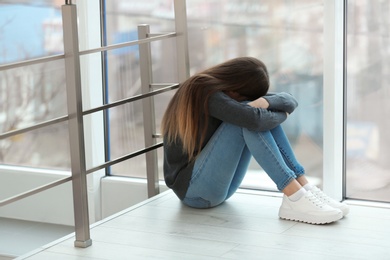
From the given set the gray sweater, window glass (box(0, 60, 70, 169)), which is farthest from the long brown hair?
window glass (box(0, 60, 70, 169))

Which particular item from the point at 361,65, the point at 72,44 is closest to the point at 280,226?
the point at 361,65

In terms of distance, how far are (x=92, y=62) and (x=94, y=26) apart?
0.16m

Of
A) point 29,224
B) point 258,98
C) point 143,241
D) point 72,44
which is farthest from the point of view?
point 29,224

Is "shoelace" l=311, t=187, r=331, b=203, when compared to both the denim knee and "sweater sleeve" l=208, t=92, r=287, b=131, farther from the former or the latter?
the denim knee

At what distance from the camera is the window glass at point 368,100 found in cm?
288

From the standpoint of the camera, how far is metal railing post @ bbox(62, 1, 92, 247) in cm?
236

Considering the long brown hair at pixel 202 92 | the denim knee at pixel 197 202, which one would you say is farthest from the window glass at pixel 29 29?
the denim knee at pixel 197 202

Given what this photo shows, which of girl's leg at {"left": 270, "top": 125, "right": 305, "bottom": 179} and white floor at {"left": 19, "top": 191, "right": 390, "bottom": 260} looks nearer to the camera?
white floor at {"left": 19, "top": 191, "right": 390, "bottom": 260}

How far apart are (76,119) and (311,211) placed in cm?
86

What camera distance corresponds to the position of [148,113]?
307cm

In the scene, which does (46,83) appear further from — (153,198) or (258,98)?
(258,98)

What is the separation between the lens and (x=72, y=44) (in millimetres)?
2365

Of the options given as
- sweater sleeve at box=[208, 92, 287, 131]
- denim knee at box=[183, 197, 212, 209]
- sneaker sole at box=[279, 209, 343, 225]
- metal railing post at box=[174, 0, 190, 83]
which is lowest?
sneaker sole at box=[279, 209, 343, 225]

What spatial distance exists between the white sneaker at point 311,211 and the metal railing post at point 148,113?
0.65 metres
